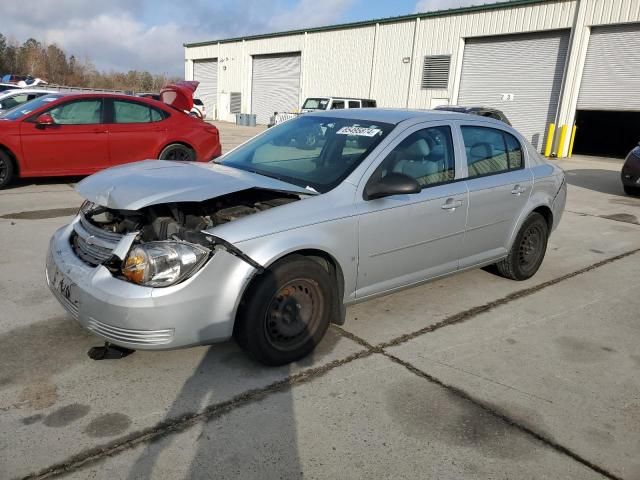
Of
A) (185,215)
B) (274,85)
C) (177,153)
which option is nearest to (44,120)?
(177,153)

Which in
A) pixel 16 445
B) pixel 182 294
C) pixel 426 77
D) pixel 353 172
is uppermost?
pixel 426 77

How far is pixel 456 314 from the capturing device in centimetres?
429

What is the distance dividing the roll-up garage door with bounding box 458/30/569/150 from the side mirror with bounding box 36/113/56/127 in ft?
58.4

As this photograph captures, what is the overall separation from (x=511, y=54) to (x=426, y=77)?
3.95m

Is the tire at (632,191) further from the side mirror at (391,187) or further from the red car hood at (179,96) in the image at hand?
the side mirror at (391,187)

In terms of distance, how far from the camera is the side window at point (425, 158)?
12.3 feet

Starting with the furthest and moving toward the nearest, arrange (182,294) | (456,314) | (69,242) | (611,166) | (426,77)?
(426,77), (611,166), (456,314), (69,242), (182,294)

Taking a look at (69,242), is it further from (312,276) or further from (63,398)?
(312,276)

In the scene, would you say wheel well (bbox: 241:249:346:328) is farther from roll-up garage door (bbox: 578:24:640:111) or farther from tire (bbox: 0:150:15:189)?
roll-up garage door (bbox: 578:24:640:111)

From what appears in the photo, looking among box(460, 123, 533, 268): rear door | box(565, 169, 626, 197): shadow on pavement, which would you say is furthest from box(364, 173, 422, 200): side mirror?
box(565, 169, 626, 197): shadow on pavement

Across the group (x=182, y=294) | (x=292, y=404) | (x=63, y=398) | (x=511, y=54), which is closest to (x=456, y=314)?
(x=292, y=404)

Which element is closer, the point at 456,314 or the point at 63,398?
the point at 63,398

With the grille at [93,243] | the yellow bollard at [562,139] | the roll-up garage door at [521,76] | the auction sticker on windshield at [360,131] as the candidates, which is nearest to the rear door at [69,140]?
the grille at [93,243]

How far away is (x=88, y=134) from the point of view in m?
8.36
